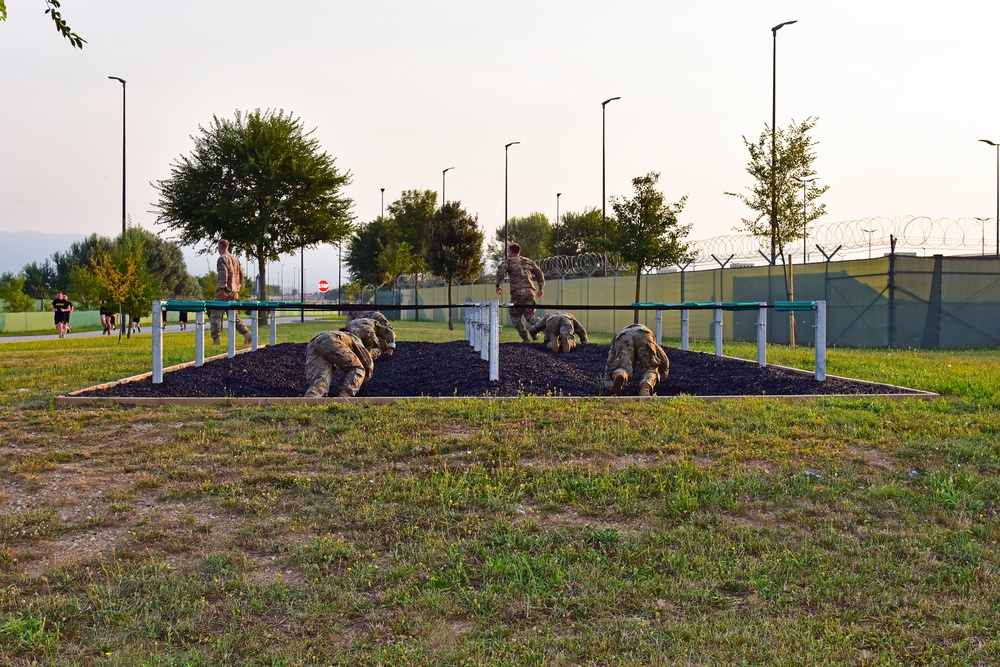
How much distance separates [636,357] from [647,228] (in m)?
18.2

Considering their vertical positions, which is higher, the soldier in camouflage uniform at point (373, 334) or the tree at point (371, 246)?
the tree at point (371, 246)

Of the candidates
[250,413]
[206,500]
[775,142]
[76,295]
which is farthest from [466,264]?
[206,500]

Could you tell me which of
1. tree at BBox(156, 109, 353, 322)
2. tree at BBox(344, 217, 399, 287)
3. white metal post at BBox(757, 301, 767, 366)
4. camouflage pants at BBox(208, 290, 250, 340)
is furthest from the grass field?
tree at BBox(344, 217, 399, 287)

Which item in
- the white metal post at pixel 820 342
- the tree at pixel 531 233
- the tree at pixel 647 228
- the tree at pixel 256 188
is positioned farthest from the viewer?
the tree at pixel 531 233

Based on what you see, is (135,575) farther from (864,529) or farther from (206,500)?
(864,529)

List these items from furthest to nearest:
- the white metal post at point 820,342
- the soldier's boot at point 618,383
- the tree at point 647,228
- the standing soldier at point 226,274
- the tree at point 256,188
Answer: the tree at point 256,188 → the tree at point 647,228 → the standing soldier at point 226,274 → the white metal post at point 820,342 → the soldier's boot at point 618,383

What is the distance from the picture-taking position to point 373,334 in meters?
13.0

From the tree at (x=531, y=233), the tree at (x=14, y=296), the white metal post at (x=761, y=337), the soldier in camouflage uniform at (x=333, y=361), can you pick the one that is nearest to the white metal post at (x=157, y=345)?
the soldier in camouflage uniform at (x=333, y=361)

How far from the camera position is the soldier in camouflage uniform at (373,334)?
1274 centimetres

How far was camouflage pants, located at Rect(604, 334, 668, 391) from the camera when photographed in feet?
33.4

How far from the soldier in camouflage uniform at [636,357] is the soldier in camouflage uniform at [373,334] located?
12.6 feet

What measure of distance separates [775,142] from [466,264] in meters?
19.9

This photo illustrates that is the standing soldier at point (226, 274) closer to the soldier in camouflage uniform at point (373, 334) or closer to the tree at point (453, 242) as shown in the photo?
the soldier in camouflage uniform at point (373, 334)

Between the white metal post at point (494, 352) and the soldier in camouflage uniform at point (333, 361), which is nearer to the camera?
the soldier in camouflage uniform at point (333, 361)
